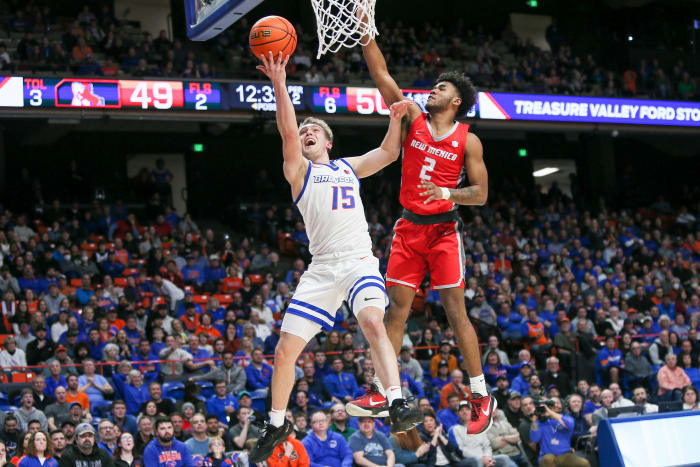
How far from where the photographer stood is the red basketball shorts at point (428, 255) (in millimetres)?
6953

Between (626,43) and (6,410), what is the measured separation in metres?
24.4

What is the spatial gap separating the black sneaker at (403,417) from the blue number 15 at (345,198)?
1.42 meters

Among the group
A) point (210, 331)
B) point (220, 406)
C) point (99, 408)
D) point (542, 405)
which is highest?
point (210, 331)

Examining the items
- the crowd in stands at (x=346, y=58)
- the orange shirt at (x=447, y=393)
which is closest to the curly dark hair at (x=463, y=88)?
the orange shirt at (x=447, y=393)

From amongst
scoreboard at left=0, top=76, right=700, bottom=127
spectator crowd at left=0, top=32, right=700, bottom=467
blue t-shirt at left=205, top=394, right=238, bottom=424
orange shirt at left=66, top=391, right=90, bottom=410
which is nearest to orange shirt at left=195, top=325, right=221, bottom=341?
spectator crowd at left=0, top=32, right=700, bottom=467

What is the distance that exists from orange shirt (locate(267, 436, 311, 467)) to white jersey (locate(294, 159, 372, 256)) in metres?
5.81

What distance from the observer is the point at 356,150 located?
28.2 m

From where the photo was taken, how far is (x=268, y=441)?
6.33 meters

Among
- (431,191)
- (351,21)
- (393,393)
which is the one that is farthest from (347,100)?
(393,393)

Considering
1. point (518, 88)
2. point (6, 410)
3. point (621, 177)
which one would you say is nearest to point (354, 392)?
point (6, 410)

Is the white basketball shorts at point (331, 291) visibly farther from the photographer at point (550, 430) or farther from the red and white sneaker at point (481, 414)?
the photographer at point (550, 430)

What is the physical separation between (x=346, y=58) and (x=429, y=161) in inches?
665

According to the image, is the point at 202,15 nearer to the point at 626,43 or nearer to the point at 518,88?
the point at 518,88

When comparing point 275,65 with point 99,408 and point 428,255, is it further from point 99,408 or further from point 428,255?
point 99,408
